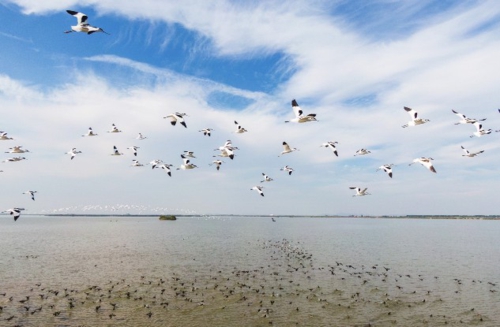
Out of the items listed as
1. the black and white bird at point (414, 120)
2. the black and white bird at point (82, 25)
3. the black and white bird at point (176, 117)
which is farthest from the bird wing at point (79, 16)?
the black and white bird at point (414, 120)

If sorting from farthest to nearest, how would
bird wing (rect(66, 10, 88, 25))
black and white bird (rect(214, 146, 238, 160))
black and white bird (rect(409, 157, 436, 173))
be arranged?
black and white bird (rect(214, 146, 238, 160)) < black and white bird (rect(409, 157, 436, 173)) < bird wing (rect(66, 10, 88, 25))

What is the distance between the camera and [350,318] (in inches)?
922

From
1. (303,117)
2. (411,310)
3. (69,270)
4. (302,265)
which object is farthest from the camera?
(302,265)

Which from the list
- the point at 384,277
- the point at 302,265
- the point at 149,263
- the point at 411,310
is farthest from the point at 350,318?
the point at 149,263

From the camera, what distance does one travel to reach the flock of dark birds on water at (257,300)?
75.7ft

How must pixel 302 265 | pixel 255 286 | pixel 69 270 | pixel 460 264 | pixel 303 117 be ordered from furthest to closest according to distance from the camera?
1. pixel 460 264
2. pixel 302 265
3. pixel 69 270
4. pixel 255 286
5. pixel 303 117

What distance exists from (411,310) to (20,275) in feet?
111

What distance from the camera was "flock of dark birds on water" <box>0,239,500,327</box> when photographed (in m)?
23.1

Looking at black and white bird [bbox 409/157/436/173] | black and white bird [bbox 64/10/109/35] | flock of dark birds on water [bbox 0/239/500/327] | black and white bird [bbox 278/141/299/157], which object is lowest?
flock of dark birds on water [bbox 0/239/500/327]

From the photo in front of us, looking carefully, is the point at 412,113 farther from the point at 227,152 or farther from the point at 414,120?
the point at 227,152

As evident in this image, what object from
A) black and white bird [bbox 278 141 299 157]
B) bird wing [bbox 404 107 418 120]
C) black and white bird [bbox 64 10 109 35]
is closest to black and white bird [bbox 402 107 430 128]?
bird wing [bbox 404 107 418 120]

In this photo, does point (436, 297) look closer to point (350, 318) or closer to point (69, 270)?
point (350, 318)

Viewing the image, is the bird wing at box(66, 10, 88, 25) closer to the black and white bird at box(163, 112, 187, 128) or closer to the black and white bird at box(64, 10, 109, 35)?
the black and white bird at box(64, 10, 109, 35)

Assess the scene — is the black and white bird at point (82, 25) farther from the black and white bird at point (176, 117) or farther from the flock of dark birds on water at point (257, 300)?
the flock of dark birds on water at point (257, 300)
